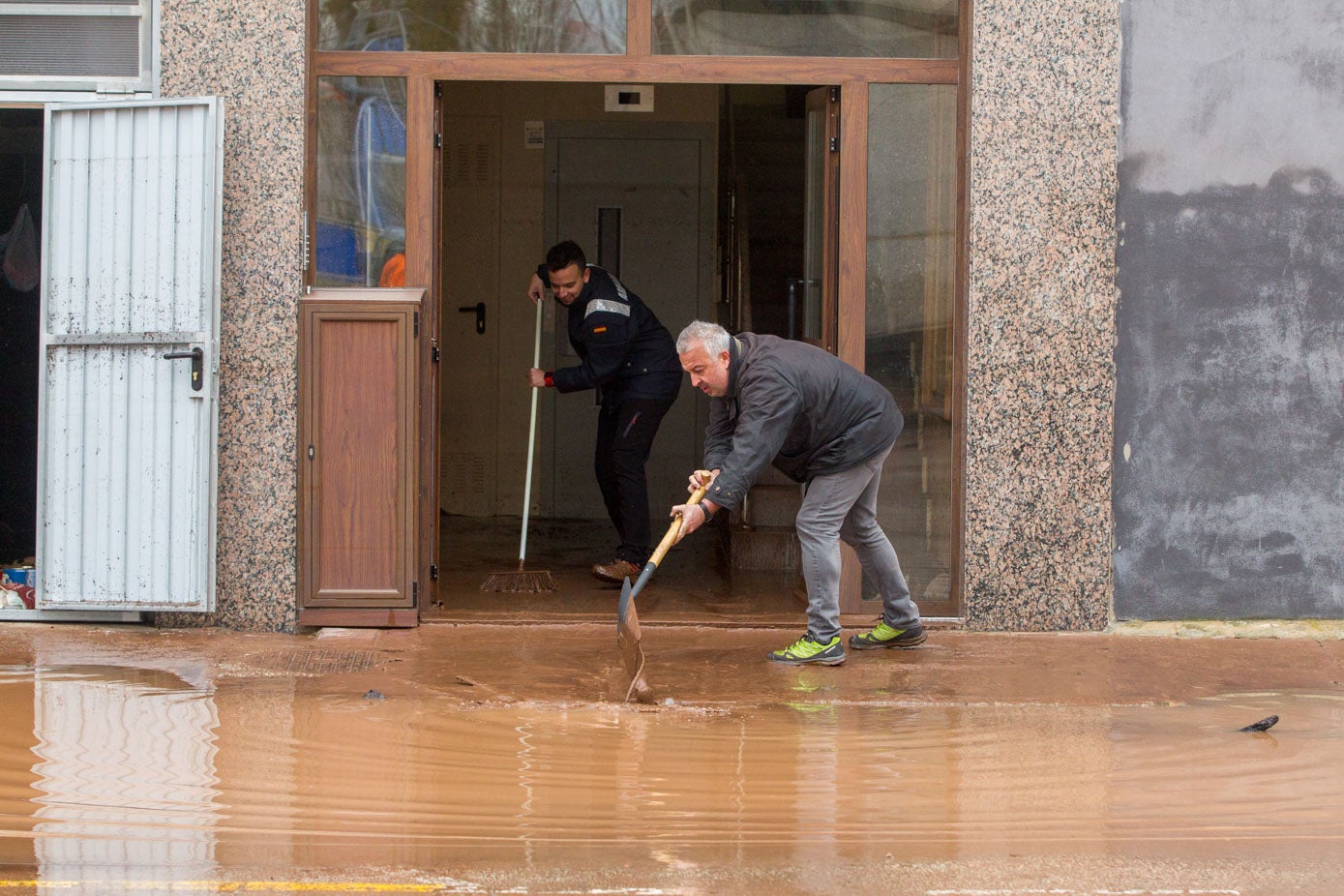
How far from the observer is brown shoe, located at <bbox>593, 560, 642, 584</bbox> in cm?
817

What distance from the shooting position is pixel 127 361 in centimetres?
671

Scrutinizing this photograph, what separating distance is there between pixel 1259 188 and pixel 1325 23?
799 mm

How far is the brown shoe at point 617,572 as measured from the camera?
8.17 metres

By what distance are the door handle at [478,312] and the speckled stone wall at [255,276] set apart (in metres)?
4.04

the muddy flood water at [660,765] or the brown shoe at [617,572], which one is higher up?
the brown shoe at [617,572]

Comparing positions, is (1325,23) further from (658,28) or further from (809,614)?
(809,614)

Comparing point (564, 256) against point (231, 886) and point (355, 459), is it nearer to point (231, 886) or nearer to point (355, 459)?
point (355, 459)

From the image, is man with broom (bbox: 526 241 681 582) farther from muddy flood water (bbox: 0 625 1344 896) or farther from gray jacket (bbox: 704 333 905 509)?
gray jacket (bbox: 704 333 905 509)

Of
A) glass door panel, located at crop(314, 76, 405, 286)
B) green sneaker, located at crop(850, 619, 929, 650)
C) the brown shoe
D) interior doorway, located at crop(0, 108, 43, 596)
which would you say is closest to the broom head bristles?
the brown shoe

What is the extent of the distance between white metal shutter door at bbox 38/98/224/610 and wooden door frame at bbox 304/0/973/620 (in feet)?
2.00

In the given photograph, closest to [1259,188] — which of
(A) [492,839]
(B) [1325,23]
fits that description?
(B) [1325,23]

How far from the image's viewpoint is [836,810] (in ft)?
14.8

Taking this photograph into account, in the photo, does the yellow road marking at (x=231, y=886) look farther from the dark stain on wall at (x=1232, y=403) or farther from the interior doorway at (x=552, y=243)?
the interior doorway at (x=552, y=243)

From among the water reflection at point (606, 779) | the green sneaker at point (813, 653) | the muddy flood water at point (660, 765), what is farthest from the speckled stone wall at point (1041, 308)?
the water reflection at point (606, 779)
